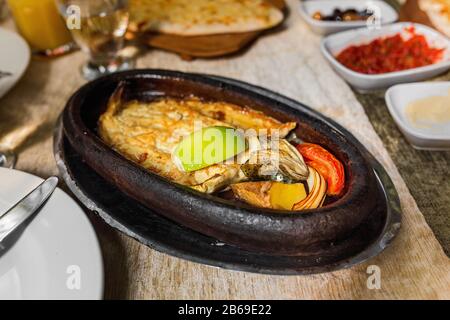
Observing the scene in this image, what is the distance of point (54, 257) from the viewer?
3.97ft

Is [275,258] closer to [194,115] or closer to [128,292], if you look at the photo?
[128,292]

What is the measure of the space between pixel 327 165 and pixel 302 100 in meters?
0.74

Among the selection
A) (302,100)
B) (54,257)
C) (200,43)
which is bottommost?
(302,100)

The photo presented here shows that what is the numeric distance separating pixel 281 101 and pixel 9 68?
1.24m

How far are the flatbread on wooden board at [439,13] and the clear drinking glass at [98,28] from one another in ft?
5.05

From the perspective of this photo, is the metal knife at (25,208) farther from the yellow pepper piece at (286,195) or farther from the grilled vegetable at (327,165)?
the grilled vegetable at (327,165)

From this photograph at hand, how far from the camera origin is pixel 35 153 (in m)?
1.75

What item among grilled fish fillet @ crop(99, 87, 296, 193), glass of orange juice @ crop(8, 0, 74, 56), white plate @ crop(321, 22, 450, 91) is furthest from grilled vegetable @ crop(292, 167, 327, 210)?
glass of orange juice @ crop(8, 0, 74, 56)

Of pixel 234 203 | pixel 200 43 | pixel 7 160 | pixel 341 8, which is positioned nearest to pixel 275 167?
pixel 234 203

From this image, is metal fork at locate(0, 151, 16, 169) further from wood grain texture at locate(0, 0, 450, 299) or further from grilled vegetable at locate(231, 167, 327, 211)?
grilled vegetable at locate(231, 167, 327, 211)

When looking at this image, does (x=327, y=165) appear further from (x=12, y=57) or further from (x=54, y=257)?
(x=12, y=57)

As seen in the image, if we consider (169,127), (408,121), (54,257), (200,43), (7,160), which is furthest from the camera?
(200,43)

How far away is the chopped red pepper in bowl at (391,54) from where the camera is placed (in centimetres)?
212
